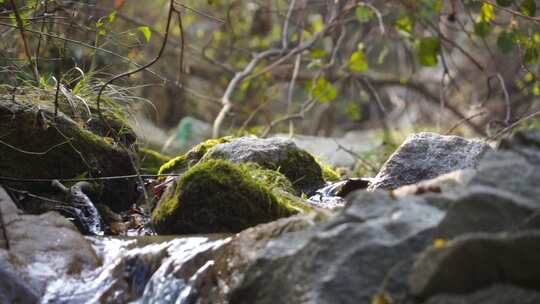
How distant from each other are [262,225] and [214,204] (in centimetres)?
68

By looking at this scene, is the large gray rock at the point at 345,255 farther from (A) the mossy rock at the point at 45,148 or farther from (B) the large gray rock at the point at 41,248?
(A) the mossy rock at the point at 45,148

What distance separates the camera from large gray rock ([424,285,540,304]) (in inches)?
89.1

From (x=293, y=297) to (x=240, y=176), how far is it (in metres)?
1.43

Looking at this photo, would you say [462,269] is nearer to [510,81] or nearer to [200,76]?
[200,76]

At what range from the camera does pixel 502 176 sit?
2.66 m

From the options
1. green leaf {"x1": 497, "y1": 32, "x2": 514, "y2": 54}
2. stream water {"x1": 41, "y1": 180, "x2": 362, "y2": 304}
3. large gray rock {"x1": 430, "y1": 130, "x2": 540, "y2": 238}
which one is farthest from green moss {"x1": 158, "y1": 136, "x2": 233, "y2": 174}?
large gray rock {"x1": 430, "y1": 130, "x2": 540, "y2": 238}

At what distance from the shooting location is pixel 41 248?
3.53 metres

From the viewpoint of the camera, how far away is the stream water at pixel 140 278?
10.7 ft

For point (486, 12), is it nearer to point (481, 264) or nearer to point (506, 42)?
point (506, 42)

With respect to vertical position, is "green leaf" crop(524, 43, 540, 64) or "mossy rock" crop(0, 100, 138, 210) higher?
"green leaf" crop(524, 43, 540, 64)

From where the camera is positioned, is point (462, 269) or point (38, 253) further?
point (38, 253)

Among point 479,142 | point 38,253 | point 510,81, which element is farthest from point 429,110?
point 38,253

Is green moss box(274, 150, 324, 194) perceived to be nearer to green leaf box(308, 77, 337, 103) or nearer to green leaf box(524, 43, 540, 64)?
green leaf box(524, 43, 540, 64)

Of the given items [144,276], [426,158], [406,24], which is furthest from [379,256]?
[406,24]
